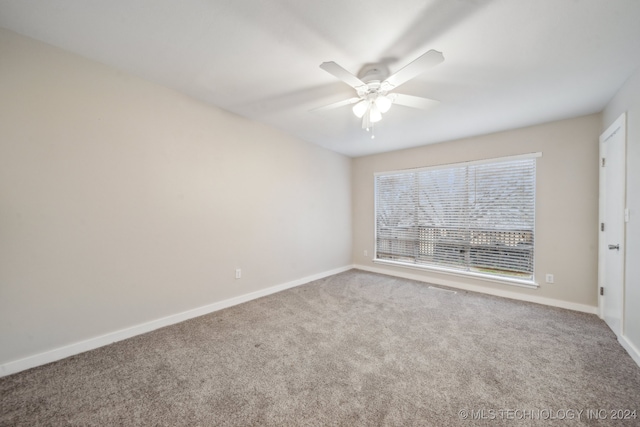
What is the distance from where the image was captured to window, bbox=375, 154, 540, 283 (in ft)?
11.2

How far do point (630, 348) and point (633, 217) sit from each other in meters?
1.08

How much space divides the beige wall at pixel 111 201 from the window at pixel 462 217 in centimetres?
243

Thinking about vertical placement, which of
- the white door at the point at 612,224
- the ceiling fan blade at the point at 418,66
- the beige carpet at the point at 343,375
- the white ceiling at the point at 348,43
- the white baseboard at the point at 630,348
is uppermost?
the white ceiling at the point at 348,43

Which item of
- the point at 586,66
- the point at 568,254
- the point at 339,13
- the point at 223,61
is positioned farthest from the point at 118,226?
the point at 568,254

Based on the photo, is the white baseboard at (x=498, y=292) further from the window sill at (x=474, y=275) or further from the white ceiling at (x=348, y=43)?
the white ceiling at (x=348, y=43)

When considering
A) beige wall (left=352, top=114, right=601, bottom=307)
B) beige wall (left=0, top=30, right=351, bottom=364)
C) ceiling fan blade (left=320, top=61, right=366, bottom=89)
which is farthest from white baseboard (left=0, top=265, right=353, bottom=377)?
beige wall (left=352, top=114, right=601, bottom=307)

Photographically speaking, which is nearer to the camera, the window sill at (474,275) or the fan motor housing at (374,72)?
the fan motor housing at (374,72)

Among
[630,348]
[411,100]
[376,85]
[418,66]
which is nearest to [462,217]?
[630,348]

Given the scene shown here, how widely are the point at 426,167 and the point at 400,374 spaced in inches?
132

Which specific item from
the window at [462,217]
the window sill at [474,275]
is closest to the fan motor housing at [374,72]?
the window at [462,217]

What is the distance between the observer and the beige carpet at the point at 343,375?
144 centimetres

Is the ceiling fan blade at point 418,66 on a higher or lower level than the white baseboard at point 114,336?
higher

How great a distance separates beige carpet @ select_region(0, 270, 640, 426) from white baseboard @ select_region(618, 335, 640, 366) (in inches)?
2.3

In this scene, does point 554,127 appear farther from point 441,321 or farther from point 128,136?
point 128,136
